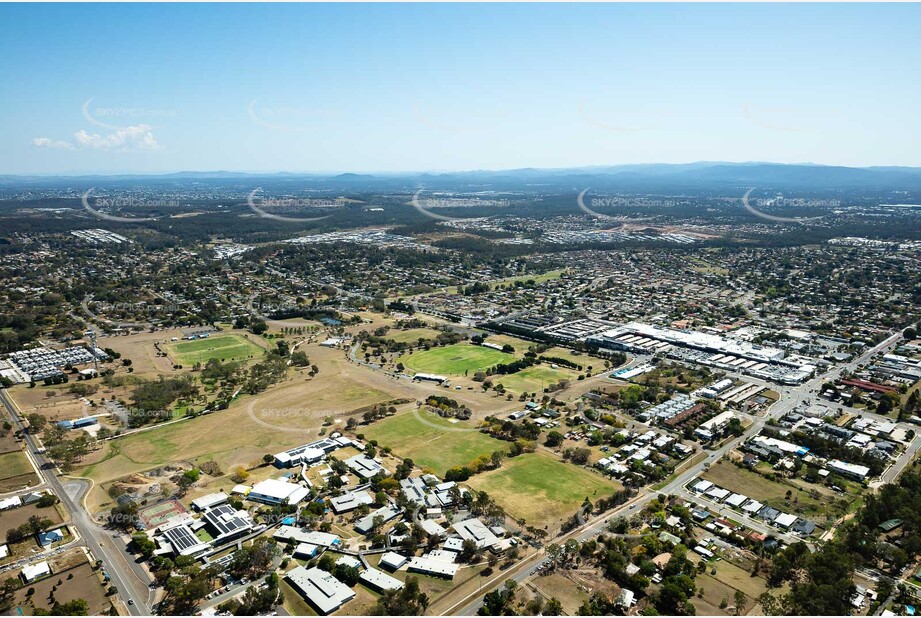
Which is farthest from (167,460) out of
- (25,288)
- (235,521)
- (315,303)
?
(25,288)

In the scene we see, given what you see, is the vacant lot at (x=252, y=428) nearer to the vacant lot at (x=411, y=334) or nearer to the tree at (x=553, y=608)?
the vacant lot at (x=411, y=334)

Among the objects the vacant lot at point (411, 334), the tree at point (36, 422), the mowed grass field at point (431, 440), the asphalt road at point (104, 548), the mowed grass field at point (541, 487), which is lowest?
the mowed grass field at point (541, 487)

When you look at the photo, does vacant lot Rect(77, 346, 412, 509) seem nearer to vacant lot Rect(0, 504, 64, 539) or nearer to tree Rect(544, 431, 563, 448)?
vacant lot Rect(0, 504, 64, 539)

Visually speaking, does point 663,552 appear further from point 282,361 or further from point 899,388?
point 282,361
